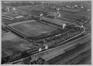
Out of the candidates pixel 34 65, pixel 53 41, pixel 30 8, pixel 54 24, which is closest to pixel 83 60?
pixel 53 41

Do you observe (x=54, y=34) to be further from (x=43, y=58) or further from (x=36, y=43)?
(x=43, y=58)

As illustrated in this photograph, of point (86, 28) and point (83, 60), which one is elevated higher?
point (86, 28)

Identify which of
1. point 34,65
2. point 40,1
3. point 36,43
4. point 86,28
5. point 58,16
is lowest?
point 34,65

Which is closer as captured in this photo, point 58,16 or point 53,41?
point 53,41

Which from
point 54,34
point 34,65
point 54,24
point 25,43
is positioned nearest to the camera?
point 34,65

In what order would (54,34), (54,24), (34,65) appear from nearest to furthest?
(34,65), (54,34), (54,24)

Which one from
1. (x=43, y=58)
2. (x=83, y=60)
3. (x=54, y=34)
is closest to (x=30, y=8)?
(x=54, y=34)

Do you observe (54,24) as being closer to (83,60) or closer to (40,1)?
(40,1)
